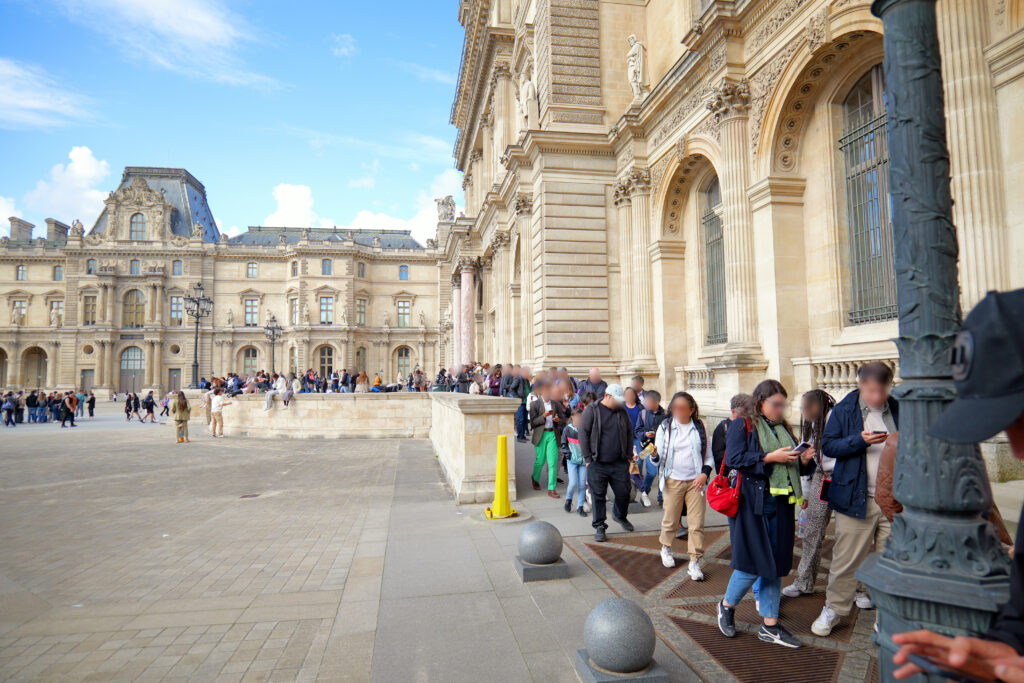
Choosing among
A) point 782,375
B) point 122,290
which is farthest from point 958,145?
point 122,290

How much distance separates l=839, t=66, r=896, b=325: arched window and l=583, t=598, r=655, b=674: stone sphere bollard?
844 centimetres

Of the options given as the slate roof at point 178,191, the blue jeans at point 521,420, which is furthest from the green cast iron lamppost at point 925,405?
the slate roof at point 178,191

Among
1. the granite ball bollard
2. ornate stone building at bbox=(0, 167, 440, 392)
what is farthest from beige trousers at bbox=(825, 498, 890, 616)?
ornate stone building at bbox=(0, 167, 440, 392)

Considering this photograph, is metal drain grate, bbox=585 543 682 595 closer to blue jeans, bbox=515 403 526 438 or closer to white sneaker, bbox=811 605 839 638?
white sneaker, bbox=811 605 839 638

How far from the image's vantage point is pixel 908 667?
158 centimetres

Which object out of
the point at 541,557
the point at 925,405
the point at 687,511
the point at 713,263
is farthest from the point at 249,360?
the point at 925,405

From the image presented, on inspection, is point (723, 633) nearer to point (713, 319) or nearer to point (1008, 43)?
point (1008, 43)

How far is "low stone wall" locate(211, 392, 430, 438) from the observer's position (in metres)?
20.2

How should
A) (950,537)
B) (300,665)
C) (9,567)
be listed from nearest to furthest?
(950,537)
(300,665)
(9,567)

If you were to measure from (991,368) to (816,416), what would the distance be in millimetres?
3828

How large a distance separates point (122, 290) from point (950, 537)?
77143 mm

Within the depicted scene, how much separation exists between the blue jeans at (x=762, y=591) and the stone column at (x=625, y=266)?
13.1 metres

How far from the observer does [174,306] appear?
64625mm

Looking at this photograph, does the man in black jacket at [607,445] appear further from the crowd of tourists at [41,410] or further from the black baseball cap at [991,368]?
the crowd of tourists at [41,410]
